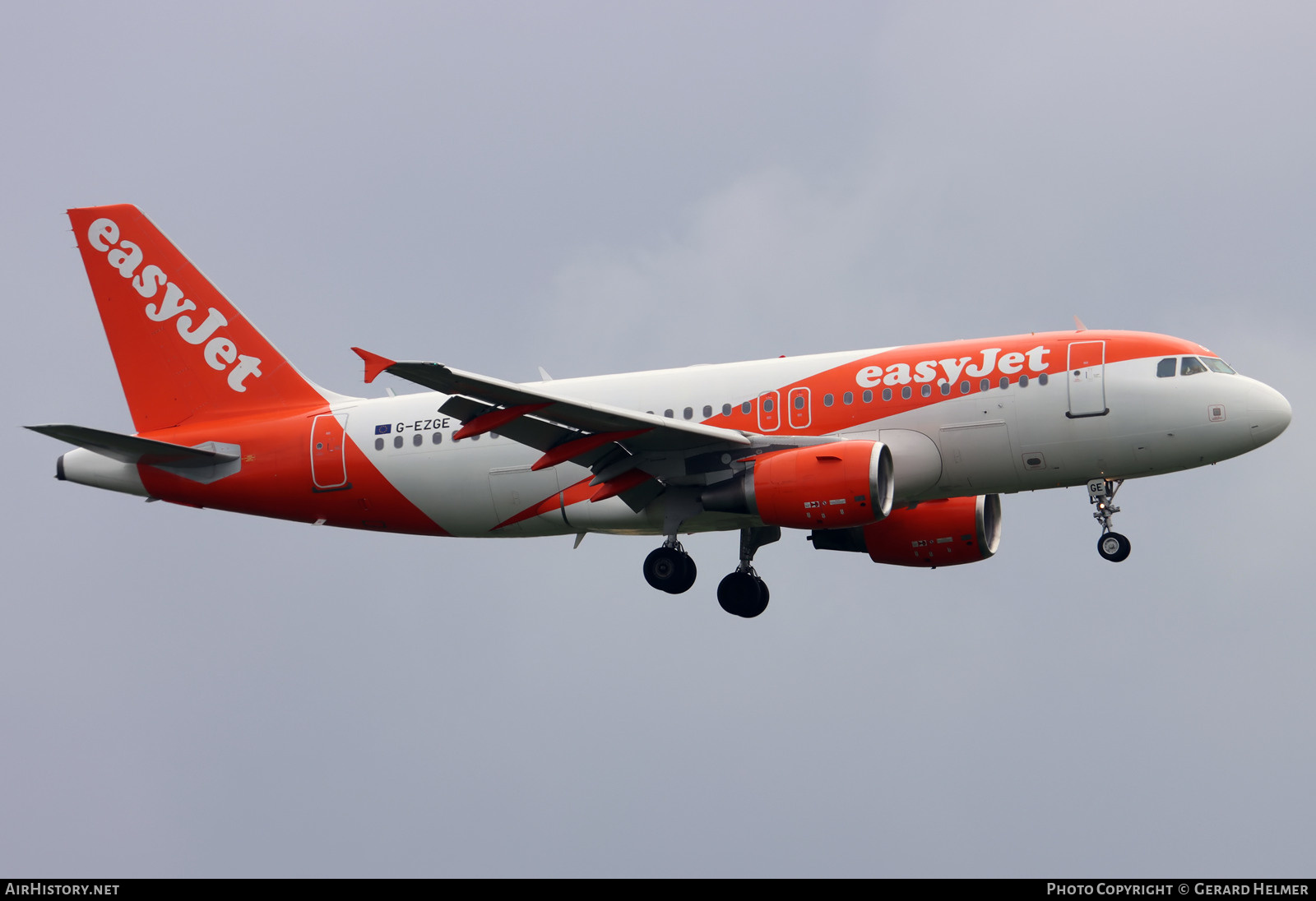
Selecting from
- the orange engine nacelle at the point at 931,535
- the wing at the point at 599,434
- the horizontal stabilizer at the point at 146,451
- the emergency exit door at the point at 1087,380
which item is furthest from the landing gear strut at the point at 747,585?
the horizontal stabilizer at the point at 146,451

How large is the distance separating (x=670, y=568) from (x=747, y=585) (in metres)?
3.64

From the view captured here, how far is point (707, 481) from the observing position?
115ft

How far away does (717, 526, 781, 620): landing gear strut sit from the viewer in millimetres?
39344

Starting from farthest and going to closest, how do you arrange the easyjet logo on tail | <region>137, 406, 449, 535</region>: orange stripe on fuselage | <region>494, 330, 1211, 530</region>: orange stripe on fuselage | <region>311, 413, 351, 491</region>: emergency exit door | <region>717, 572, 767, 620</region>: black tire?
the easyjet logo on tail → <region>717, 572, 767, 620</region>: black tire → <region>311, 413, 351, 491</region>: emergency exit door → <region>137, 406, 449, 535</region>: orange stripe on fuselage → <region>494, 330, 1211, 530</region>: orange stripe on fuselage

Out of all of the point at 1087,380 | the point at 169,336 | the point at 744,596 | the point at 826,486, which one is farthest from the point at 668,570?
the point at 169,336

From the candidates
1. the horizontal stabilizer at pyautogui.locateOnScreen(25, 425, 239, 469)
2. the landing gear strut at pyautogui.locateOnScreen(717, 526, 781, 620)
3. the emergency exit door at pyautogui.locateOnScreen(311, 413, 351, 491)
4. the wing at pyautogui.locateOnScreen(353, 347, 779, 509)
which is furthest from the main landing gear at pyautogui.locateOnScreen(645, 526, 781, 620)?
the horizontal stabilizer at pyautogui.locateOnScreen(25, 425, 239, 469)

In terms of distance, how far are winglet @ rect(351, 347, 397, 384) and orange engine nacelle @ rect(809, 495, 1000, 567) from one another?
13632mm

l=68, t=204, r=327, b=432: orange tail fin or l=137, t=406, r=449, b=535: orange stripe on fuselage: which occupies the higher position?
l=68, t=204, r=327, b=432: orange tail fin

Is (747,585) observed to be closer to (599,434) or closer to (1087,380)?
(599,434)

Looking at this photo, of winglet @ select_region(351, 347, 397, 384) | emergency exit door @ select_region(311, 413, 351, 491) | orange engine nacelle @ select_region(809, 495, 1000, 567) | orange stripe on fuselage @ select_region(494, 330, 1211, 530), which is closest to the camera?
winglet @ select_region(351, 347, 397, 384)

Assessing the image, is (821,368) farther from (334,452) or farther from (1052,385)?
(334,452)

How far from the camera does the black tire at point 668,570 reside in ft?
119

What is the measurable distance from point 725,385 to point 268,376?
12190 millimetres

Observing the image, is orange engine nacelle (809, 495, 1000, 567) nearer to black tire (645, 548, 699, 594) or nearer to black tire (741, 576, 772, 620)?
black tire (741, 576, 772, 620)
